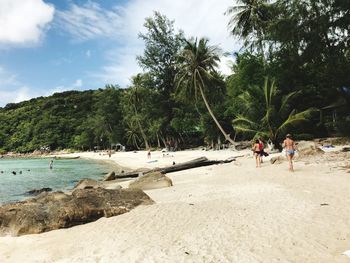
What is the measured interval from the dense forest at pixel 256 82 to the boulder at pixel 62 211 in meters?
19.0

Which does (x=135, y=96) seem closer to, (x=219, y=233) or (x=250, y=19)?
(x=250, y=19)

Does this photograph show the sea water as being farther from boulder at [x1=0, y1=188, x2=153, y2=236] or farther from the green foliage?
the green foliage

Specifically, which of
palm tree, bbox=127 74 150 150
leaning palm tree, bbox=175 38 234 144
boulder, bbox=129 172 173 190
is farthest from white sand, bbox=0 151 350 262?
palm tree, bbox=127 74 150 150

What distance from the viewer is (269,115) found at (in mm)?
27000

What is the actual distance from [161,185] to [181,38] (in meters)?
41.6

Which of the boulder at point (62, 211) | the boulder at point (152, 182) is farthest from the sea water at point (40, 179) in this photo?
the boulder at point (62, 211)

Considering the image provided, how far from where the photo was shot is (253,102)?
28797 millimetres

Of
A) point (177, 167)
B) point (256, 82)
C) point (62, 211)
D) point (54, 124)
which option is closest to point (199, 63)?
point (256, 82)

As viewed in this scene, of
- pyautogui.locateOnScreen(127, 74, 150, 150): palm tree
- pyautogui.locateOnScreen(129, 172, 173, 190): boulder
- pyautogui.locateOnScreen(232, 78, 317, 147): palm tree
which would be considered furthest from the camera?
pyautogui.locateOnScreen(127, 74, 150, 150): palm tree

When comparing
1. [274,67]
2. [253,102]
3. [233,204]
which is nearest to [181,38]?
[274,67]

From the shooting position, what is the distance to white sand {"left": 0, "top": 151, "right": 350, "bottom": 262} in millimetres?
6051

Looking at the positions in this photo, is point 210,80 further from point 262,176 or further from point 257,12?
point 262,176

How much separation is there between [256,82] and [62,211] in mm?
30975

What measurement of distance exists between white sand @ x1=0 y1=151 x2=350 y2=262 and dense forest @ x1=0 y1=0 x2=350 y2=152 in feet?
54.4
